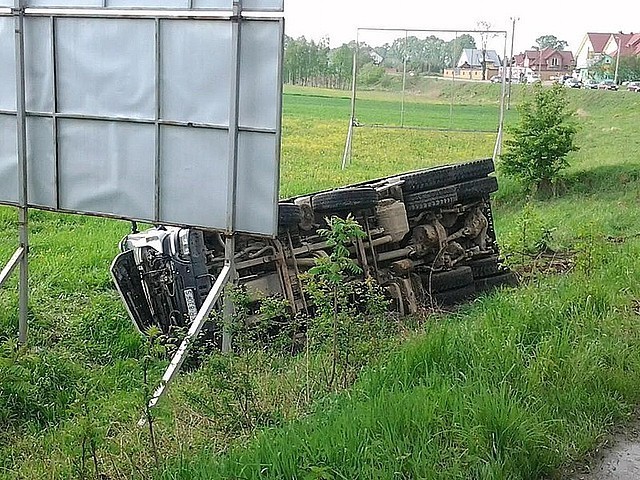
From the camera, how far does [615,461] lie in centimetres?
439

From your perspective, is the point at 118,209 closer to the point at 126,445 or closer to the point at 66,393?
the point at 66,393

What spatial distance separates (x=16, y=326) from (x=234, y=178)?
315 centimetres

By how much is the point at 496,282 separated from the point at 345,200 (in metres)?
2.53

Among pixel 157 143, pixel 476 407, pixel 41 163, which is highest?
pixel 157 143

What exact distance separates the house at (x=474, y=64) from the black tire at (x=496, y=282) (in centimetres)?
1313

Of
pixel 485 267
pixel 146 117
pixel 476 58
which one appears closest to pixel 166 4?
pixel 146 117

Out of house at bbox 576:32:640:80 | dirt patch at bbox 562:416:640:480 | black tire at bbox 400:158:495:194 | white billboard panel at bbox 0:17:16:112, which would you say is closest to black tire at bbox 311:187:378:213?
black tire at bbox 400:158:495:194

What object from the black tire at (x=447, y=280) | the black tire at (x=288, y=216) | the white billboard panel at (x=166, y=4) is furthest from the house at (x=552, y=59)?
the white billboard panel at (x=166, y=4)

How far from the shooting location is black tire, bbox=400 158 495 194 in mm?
9359

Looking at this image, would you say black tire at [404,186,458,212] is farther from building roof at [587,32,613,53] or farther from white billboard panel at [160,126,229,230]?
building roof at [587,32,613,53]

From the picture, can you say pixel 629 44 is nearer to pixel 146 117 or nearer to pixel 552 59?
pixel 552 59

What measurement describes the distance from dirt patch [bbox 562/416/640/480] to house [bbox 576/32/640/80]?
63.9 meters

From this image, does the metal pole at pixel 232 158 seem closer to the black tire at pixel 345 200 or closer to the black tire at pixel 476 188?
the black tire at pixel 345 200

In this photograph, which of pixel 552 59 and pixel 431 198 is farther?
pixel 552 59
